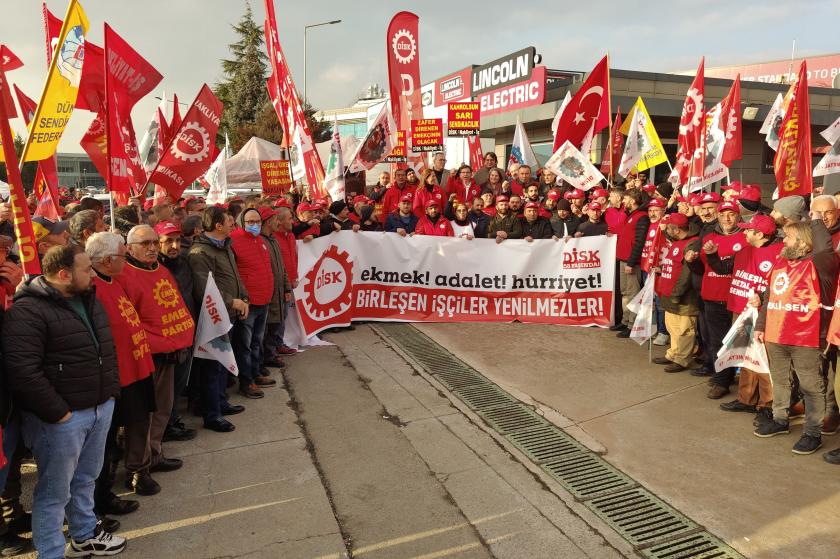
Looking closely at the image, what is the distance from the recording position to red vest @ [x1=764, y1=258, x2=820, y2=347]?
457 centimetres

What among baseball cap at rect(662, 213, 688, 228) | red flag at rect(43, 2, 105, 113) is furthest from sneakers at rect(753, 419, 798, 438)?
red flag at rect(43, 2, 105, 113)

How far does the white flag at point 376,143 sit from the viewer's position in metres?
9.34

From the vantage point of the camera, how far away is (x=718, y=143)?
8289 mm

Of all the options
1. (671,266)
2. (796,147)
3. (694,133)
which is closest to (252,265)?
(671,266)

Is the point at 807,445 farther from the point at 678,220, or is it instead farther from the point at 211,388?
the point at 211,388

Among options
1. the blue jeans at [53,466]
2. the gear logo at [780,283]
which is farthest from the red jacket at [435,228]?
the blue jeans at [53,466]

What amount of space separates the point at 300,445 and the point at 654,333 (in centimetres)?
506

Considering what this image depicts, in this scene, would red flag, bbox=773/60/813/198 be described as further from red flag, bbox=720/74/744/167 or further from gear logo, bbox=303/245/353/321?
gear logo, bbox=303/245/353/321

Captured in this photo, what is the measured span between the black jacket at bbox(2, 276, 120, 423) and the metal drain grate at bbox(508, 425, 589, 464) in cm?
299

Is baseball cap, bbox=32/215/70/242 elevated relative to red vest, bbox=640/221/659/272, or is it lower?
elevated

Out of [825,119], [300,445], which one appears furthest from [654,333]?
[825,119]

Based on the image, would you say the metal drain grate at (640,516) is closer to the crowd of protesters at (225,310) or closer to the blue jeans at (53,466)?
the crowd of protesters at (225,310)

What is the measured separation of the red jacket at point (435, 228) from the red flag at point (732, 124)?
3.97 meters

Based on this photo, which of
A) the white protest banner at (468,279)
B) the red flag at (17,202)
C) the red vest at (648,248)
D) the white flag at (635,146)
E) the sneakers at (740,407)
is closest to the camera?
the red flag at (17,202)
